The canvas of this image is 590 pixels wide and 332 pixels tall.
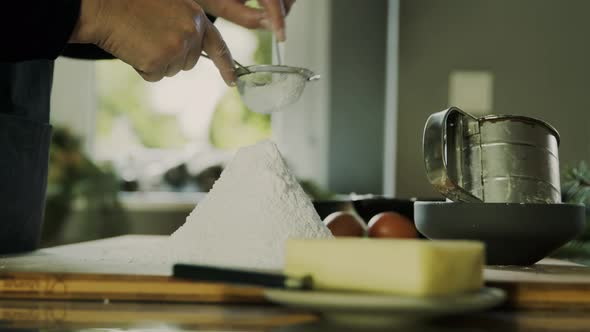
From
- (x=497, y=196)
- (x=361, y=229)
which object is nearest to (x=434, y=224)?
→ (x=497, y=196)

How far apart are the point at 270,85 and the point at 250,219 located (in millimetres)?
405

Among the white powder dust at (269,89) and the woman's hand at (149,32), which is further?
the white powder dust at (269,89)

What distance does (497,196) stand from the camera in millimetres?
830

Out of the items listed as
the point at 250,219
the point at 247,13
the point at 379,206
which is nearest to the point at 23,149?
the point at 250,219

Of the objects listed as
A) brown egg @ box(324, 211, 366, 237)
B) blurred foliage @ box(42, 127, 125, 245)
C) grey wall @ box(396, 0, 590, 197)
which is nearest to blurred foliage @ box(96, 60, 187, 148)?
blurred foliage @ box(42, 127, 125, 245)

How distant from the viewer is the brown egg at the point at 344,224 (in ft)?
3.99

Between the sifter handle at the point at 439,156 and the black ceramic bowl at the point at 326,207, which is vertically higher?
the sifter handle at the point at 439,156

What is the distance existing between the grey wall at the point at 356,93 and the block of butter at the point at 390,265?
1.80 m

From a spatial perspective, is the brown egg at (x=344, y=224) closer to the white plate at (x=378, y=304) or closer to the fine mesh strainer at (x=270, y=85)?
the fine mesh strainer at (x=270, y=85)

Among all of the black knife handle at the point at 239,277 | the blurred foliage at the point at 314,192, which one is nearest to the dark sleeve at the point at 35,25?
the black knife handle at the point at 239,277

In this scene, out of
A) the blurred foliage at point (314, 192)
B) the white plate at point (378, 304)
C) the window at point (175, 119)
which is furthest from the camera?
the window at point (175, 119)

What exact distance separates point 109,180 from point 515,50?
1.31m

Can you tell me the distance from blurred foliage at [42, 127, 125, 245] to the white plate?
1790mm

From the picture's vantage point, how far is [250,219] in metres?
0.80
